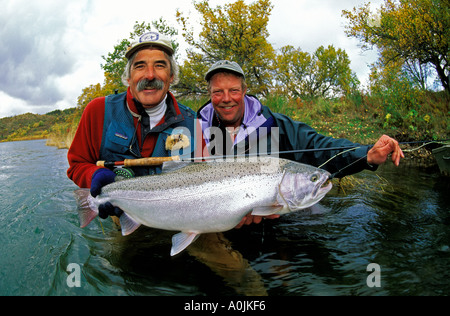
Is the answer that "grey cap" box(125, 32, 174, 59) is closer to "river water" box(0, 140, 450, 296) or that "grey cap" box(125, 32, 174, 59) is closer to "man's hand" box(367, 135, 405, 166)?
"river water" box(0, 140, 450, 296)

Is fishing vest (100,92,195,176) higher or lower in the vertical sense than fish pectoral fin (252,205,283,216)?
higher

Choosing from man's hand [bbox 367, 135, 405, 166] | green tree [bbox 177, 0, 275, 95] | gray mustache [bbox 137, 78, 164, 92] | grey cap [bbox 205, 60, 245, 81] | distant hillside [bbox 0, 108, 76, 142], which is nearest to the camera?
man's hand [bbox 367, 135, 405, 166]

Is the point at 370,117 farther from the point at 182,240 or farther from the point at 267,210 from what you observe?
the point at 182,240

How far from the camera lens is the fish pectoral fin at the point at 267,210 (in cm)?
277

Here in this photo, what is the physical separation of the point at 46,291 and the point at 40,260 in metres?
0.74

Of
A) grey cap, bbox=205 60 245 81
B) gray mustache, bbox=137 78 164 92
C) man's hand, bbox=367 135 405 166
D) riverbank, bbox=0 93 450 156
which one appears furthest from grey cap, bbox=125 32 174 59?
riverbank, bbox=0 93 450 156

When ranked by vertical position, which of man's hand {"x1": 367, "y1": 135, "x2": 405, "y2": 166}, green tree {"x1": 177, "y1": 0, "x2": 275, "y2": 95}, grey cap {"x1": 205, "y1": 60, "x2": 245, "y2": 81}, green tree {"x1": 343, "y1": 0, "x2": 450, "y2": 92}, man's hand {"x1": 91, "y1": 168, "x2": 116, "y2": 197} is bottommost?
man's hand {"x1": 91, "y1": 168, "x2": 116, "y2": 197}

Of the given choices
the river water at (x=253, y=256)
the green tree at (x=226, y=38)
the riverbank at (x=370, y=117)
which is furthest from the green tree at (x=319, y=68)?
the river water at (x=253, y=256)

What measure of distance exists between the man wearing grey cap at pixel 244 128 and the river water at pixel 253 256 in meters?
1.06

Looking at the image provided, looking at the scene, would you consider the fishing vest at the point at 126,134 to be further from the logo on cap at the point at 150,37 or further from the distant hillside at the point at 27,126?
the distant hillside at the point at 27,126

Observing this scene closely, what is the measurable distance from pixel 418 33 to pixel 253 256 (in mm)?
12057

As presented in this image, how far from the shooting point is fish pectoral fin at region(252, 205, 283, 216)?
9.09 feet

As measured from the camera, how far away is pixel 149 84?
375cm

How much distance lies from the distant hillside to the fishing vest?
60.4 m
